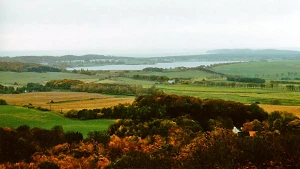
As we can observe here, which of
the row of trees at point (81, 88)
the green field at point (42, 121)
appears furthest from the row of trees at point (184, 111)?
the row of trees at point (81, 88)

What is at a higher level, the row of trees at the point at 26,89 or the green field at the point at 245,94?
the row of trees at the point at 26,89

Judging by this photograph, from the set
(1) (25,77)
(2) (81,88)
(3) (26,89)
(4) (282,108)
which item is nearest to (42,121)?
(2) (81,88)

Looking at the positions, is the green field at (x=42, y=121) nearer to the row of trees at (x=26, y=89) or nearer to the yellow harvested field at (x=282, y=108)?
the row of trees at (x=26, y=89)

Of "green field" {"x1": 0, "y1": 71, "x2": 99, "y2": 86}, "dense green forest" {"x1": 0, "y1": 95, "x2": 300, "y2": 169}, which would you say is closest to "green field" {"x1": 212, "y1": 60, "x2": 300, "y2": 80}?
"dense green forest" {"x1": 0, "y1": 95, "x2": 300, "y2": 169}

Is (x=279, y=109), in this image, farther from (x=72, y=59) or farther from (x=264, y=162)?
(x=72, y=59)

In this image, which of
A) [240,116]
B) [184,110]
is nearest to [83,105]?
[184,110]

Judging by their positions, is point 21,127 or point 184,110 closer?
point 21,127
